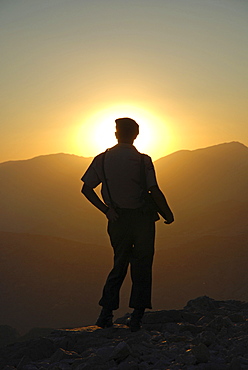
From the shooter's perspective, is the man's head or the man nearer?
the man

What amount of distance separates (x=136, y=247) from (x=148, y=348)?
0.91m

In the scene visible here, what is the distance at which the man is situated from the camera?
3.90m

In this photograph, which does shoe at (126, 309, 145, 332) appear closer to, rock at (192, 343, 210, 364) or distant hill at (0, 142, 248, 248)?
rock at (192, 343, 210, 364)

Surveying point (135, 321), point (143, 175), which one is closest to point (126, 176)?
point (143, 175)

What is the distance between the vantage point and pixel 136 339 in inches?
146

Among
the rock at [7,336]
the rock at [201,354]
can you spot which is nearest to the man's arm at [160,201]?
the rock at [201,354]

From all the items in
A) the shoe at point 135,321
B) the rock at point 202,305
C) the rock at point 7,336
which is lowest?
the rock at point 7,336

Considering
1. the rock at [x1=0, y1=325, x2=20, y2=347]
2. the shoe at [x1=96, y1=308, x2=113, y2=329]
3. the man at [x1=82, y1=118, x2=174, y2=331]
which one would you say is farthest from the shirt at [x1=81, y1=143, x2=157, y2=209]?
the rock at [x1=0, y1=325, x2=20, y2=347]

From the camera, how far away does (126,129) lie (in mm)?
4031

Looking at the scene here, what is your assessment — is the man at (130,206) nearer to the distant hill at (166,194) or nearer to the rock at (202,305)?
the rock at (202,305)

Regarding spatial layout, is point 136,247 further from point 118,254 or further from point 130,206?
point 130,206

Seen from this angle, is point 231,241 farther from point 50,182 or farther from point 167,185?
point 50,182

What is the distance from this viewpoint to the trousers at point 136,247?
3.94 m

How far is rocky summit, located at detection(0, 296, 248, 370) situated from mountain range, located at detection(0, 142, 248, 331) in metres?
40.6
